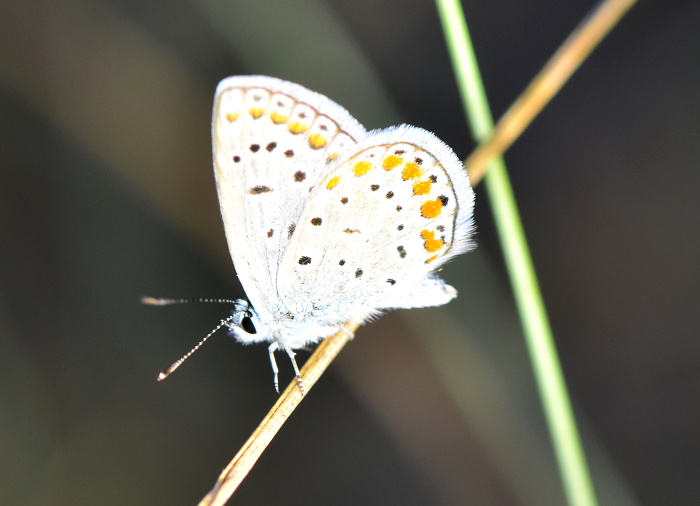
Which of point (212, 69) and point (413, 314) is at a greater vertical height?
point (212, 69)

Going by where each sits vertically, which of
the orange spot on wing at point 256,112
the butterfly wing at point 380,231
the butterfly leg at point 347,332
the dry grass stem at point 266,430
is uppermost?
the orange spot on wing at point 256,112

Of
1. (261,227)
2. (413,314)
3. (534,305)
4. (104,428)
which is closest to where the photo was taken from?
(534,305)

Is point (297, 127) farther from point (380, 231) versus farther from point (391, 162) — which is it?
point (380, 231)

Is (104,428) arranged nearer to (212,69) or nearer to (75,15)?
(212,69)

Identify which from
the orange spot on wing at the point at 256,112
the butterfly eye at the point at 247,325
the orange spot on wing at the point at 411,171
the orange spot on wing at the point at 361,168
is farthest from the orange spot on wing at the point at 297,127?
the butterfly eye at the point at 247,325

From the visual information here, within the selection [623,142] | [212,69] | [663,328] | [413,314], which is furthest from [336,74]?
[663,328]

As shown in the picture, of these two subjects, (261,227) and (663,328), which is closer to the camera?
(261,227)

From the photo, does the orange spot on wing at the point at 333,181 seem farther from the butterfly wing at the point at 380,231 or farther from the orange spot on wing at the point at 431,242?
the orange spot on wing at the point at 431,242
